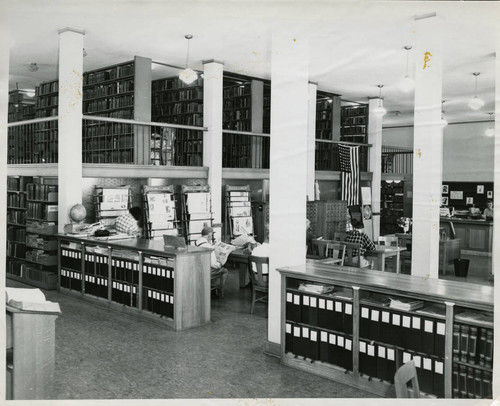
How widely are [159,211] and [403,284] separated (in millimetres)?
Result: 6061

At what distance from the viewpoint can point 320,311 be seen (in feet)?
14.1

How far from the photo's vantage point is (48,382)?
3.09 m

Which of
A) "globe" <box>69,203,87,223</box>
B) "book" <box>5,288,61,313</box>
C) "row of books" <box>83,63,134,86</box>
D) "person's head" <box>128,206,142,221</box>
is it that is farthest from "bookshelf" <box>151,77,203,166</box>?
"book" <box>5,288,61,313</box>

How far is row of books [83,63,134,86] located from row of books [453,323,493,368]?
8.16 m

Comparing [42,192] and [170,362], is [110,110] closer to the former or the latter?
[42,192]

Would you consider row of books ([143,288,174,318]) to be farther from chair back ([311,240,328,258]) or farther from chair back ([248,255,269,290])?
chair back ([311,240,328,258])

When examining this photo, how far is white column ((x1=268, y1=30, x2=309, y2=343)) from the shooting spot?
4.70 meters

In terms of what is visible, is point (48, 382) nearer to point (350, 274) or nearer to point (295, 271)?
point (295, 271)

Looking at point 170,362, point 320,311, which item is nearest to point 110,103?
point 170,362

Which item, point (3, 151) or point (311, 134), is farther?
point (311, 134)

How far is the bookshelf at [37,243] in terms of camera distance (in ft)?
25.7

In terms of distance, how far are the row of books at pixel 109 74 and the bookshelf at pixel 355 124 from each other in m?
7.13

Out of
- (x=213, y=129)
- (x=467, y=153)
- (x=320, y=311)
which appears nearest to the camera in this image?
(x=320, y=311)

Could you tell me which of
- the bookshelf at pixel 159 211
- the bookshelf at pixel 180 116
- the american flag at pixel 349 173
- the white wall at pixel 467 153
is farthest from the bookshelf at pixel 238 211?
the white wall at pixel 467 153
